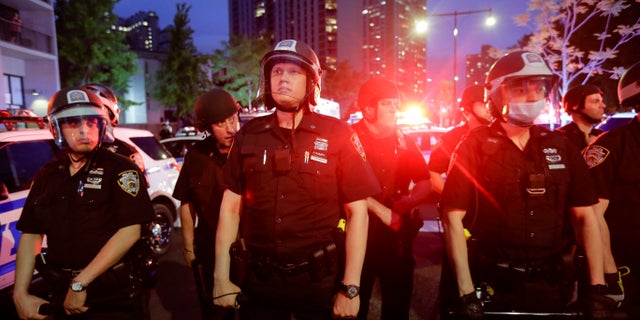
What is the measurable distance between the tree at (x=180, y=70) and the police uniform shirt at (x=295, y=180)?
2926 cm

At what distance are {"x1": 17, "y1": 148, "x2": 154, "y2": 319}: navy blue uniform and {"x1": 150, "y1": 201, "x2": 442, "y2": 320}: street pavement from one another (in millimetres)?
1924

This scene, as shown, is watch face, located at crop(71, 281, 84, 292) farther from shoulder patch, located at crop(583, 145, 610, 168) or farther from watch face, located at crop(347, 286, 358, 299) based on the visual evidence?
→ shoulder patch, located at crop(583, 145, 610, 168)

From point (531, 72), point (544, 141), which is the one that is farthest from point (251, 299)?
point (531, 72)

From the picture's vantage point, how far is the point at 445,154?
390cm

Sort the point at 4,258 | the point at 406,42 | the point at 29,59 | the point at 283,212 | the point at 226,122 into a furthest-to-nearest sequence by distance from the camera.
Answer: the point at 406,42, the point at 29,59, the point at 4,258, the point at 226,122, the point at 283,212

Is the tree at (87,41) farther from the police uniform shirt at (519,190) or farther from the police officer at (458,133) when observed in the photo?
the police uniform shirt at (519,190)

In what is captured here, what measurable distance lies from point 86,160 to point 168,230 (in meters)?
3.93

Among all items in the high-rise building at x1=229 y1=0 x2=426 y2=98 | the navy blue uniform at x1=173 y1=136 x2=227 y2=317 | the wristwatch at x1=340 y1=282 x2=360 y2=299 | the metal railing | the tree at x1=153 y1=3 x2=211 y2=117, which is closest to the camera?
the wristwatch at x1=340 y1=282 x2=360 y2=299

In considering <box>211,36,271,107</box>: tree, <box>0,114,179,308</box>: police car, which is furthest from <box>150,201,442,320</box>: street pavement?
<box>211,36,271,107</box>: tree

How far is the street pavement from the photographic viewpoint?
13.2ft

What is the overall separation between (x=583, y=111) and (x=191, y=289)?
203 inches

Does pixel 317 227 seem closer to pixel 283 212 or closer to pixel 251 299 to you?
pixel 283 212

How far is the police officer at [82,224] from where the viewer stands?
2225mm

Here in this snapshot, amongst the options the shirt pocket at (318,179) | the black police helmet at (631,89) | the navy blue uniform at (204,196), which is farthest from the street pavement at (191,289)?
the black police helmet at (631,89)
